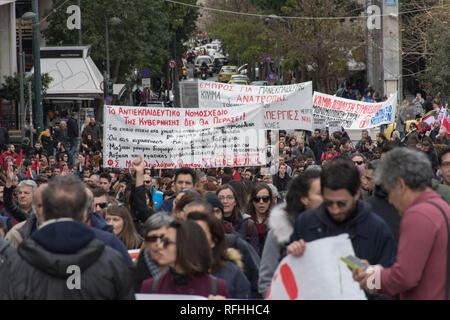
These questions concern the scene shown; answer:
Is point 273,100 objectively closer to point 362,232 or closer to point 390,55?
point 362,232

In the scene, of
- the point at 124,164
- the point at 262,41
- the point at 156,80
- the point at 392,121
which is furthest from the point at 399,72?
the point at 156,80

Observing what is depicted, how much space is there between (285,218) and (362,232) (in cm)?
66

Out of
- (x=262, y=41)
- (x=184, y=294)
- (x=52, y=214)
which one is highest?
(x=262, y=41)

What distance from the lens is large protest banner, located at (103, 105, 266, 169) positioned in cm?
1371

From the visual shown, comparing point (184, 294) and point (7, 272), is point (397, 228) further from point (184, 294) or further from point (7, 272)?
point (7, 272)

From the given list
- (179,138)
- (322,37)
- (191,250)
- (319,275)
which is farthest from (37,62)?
(322,37)

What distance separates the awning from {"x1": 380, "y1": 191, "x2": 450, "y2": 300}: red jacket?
108 feet

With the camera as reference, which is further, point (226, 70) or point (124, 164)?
point (226, 70)

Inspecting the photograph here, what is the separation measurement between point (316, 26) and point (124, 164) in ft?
119

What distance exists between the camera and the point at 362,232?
188 inches

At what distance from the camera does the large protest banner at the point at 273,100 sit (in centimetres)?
1797

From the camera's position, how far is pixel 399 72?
42344 mm

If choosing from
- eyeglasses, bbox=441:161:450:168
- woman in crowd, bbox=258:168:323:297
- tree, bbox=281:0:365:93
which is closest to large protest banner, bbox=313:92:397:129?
eyeglasses, bbox=441:161:450:168

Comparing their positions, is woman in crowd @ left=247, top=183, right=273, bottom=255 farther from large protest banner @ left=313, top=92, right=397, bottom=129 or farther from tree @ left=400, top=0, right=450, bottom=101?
tree @ left=400, top=0, right=450, bottom=101
